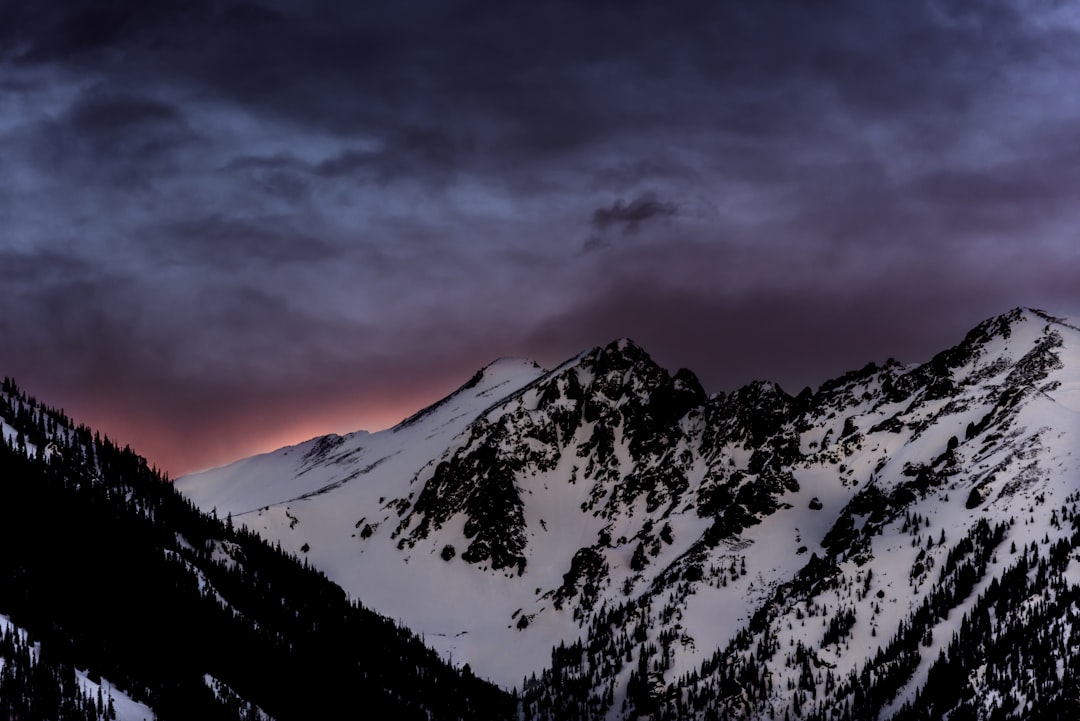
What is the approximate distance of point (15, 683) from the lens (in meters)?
184

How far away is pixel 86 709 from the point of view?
193625 mm

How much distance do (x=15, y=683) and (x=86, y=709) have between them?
14582 millimetres
